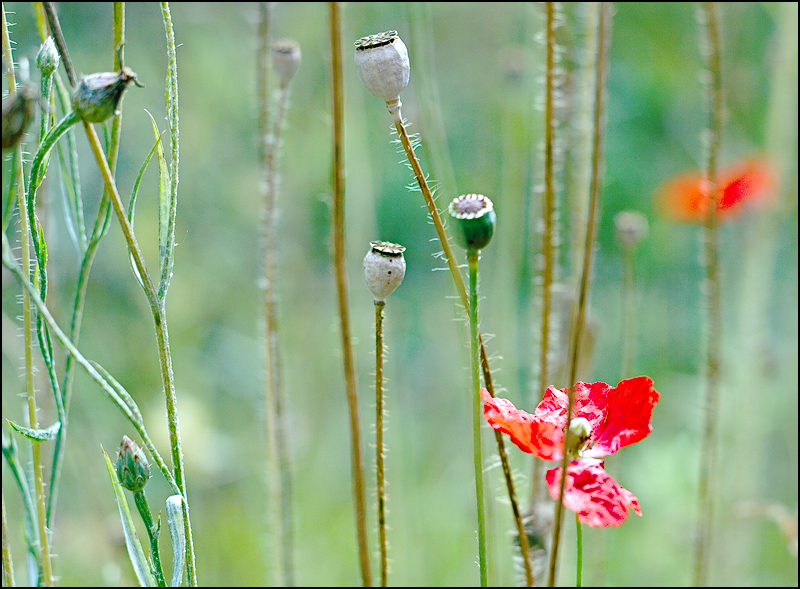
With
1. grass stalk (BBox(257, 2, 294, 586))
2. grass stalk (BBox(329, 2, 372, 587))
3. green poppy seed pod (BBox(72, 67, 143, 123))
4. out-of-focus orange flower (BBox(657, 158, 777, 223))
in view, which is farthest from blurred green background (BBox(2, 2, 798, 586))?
green poppy seed pod (BBox(72, 67, 143, 123))

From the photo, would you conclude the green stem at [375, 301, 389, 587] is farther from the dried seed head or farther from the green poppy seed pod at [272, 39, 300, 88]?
the dried seed head

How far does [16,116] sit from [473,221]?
141 mm

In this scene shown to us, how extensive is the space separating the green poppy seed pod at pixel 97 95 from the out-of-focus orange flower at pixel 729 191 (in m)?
0.86

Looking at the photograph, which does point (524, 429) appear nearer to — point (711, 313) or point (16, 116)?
point (16, 116)

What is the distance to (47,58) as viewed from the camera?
0.27 metres

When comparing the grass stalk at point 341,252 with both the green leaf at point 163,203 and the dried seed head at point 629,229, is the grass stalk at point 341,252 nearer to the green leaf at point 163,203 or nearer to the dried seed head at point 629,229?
the green leaf at point 163,203

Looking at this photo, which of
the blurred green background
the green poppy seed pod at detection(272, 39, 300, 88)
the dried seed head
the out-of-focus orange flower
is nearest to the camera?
the green poppy seed pod at detection(272, 39, 300, 88)

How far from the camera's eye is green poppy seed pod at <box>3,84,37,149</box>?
205 mm

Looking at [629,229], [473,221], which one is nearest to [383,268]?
[473,221]

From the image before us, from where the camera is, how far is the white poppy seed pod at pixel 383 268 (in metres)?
0.27

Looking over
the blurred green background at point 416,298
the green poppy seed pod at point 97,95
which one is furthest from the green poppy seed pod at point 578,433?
the blurred green background at point 416,298

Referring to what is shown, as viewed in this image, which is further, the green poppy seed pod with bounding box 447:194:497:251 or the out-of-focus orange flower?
the out-of-focus orange flower

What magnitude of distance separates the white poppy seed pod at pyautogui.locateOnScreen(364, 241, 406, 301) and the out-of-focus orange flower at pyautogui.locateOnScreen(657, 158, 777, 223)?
30.7 inches

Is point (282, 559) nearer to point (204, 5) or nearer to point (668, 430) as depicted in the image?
point (668, 430)
